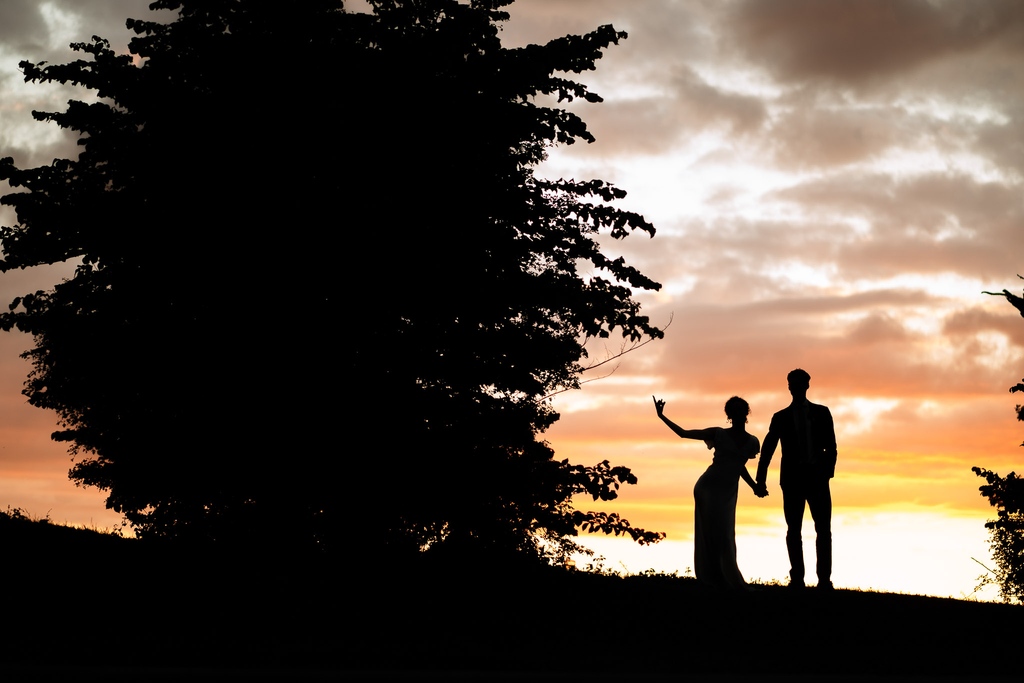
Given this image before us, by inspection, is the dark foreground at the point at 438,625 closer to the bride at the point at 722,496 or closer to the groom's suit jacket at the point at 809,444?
the bride at the point at 722,496

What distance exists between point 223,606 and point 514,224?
23.7 ft

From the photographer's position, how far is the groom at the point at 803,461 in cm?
1554

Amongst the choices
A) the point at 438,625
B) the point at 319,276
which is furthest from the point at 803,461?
the point at 319,276

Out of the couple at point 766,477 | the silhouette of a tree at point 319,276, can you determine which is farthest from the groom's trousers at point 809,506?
the silhouette of a tree at point 319,276

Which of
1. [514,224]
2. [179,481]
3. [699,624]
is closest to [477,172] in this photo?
[514,224]

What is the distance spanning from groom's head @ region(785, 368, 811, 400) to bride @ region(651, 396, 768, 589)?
929 millimetres

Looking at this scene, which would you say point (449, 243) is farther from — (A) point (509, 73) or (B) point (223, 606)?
(B) point (223, 606)

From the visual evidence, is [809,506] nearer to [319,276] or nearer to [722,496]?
[722,496]

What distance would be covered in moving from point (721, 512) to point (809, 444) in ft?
6.00

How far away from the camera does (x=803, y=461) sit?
51.1ft

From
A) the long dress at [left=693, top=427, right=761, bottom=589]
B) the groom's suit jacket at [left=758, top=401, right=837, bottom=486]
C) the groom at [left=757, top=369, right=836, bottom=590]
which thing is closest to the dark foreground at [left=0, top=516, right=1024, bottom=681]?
the long dress at [left=693, top=427, right=761, bottom=589]

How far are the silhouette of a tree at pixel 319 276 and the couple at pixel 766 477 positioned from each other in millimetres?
1656

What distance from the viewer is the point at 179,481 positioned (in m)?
17.1

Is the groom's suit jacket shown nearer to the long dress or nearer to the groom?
the groom
